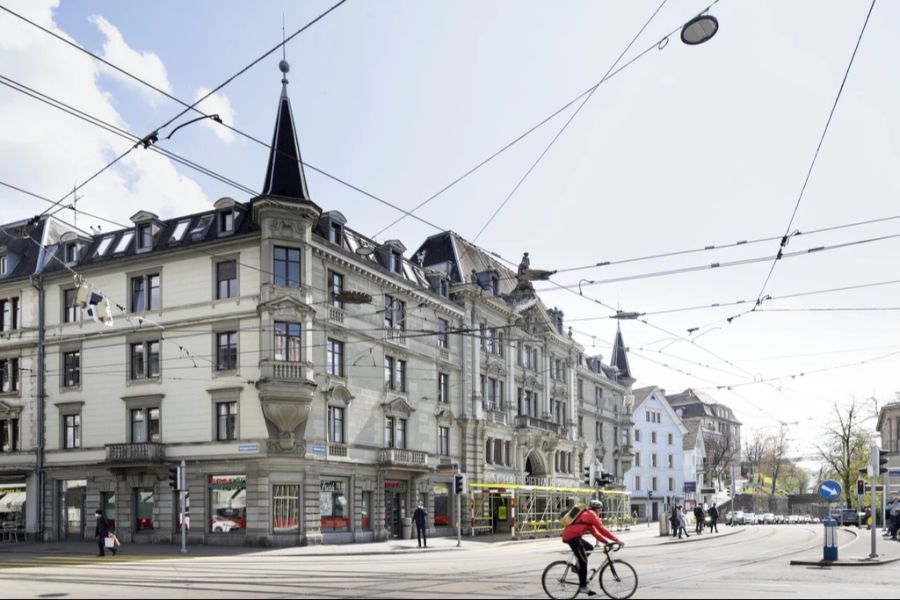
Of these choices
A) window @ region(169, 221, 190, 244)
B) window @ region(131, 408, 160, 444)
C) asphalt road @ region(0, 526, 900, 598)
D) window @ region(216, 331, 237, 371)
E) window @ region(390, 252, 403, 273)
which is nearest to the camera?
asphalt road @ region(0, 526, 900, 598)

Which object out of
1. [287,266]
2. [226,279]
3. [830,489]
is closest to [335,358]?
[287,266]

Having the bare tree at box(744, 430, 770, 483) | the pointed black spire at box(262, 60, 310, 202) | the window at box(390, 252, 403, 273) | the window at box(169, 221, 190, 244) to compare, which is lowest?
the bare tree at box(744, 430, 770, 483)

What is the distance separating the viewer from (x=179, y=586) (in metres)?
18.3

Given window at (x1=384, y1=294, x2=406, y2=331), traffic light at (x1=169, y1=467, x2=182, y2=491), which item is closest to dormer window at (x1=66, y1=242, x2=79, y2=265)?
traffic light at (x1=169, y1=467, x2=182, y2=491)

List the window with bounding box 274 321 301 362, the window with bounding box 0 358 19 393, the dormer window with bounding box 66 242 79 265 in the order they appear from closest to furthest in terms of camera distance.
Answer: the window with bounding box 274 321 301 362
the dormer window with bounding box 66 242 79 265
the window with bounding box 0 358 19 393

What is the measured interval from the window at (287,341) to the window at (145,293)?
20.7 ft

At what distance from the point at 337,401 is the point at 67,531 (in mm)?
13556

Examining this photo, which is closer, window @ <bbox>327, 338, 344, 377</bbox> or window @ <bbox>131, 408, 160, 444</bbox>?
window @ <bbox>131, 408, 160, 444</bbox>

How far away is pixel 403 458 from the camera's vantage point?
4359 cm

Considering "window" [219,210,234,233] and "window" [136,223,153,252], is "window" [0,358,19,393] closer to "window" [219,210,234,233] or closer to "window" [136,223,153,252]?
"window" [136,223,153,252]

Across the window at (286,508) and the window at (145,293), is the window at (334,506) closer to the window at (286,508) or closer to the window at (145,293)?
the window at (286,508)

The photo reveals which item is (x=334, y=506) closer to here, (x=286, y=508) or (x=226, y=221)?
(x=286, y=508)

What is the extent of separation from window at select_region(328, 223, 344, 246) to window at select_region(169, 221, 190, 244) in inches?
242

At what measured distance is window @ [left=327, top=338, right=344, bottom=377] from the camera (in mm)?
40031
